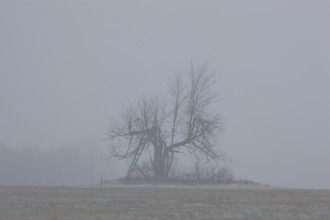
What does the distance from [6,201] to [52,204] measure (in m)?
2.12

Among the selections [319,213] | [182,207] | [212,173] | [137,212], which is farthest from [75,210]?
[212,173]

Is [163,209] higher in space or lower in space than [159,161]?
lower

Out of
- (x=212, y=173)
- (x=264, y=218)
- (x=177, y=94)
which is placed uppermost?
(x=177, y=94)

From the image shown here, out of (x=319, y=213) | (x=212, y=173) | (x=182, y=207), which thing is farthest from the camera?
(x=212, y=173)

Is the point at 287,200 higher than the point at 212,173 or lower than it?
lower

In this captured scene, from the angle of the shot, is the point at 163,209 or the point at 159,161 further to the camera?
the point at 159,161

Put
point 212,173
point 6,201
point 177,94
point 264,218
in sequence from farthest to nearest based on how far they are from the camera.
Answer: point 177,94
point 212,173
point 6,201
point 264,218

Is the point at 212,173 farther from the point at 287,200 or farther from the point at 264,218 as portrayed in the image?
the point at 264,218

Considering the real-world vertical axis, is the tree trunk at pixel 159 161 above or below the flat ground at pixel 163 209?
above

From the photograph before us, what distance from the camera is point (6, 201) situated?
21359 millimetres

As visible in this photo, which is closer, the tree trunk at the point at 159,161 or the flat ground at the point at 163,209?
the flat ground at the point at 163,209

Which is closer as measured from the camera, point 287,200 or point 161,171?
point 287,200

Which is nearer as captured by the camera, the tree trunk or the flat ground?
the flat ground

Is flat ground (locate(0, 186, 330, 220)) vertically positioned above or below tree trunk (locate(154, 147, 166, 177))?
below
